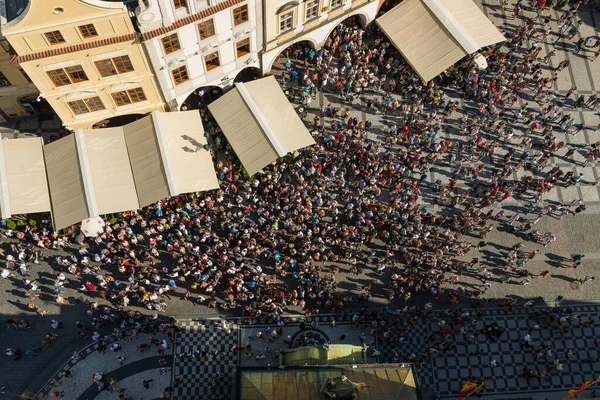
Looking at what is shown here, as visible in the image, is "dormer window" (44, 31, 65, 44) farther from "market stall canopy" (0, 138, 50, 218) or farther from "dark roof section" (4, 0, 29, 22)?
"market stall canopy" (0, 138, 50, 218)

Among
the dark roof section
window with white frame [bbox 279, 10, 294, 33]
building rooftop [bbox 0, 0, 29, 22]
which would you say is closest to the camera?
building rooftop [bbox 0, 0, 29, 22]

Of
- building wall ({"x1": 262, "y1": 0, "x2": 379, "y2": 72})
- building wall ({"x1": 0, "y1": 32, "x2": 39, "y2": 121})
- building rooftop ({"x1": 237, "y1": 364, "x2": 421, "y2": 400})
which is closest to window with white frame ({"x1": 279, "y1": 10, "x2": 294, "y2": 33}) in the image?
building wall ({"x1": 262, "y1": 0, "x2": 379, "y2": 72})

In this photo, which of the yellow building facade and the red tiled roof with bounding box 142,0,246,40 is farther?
the red tiled roof with bounding box 142,0,246,40

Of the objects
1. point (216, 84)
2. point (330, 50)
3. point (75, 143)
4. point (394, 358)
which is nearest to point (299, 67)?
point (330, 50)

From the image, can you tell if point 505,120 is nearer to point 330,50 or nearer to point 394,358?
point 330,50

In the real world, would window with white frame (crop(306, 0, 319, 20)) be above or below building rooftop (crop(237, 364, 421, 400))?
above

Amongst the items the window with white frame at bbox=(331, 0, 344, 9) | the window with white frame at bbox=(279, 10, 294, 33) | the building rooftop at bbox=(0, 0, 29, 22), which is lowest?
the building rooftop at bbox=(0, 0, 29, 22)

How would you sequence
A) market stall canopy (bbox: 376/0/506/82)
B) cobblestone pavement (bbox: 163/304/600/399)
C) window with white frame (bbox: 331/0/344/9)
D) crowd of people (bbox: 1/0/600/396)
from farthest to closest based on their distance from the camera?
market stall canopy (bbox: 376/0/506/82) < window with white frame (bbox: 331/0/344/9) < crowd of people (bbox: 1/0/600/396) < cobblestone pavement (bbox: 163/304/600/399)
